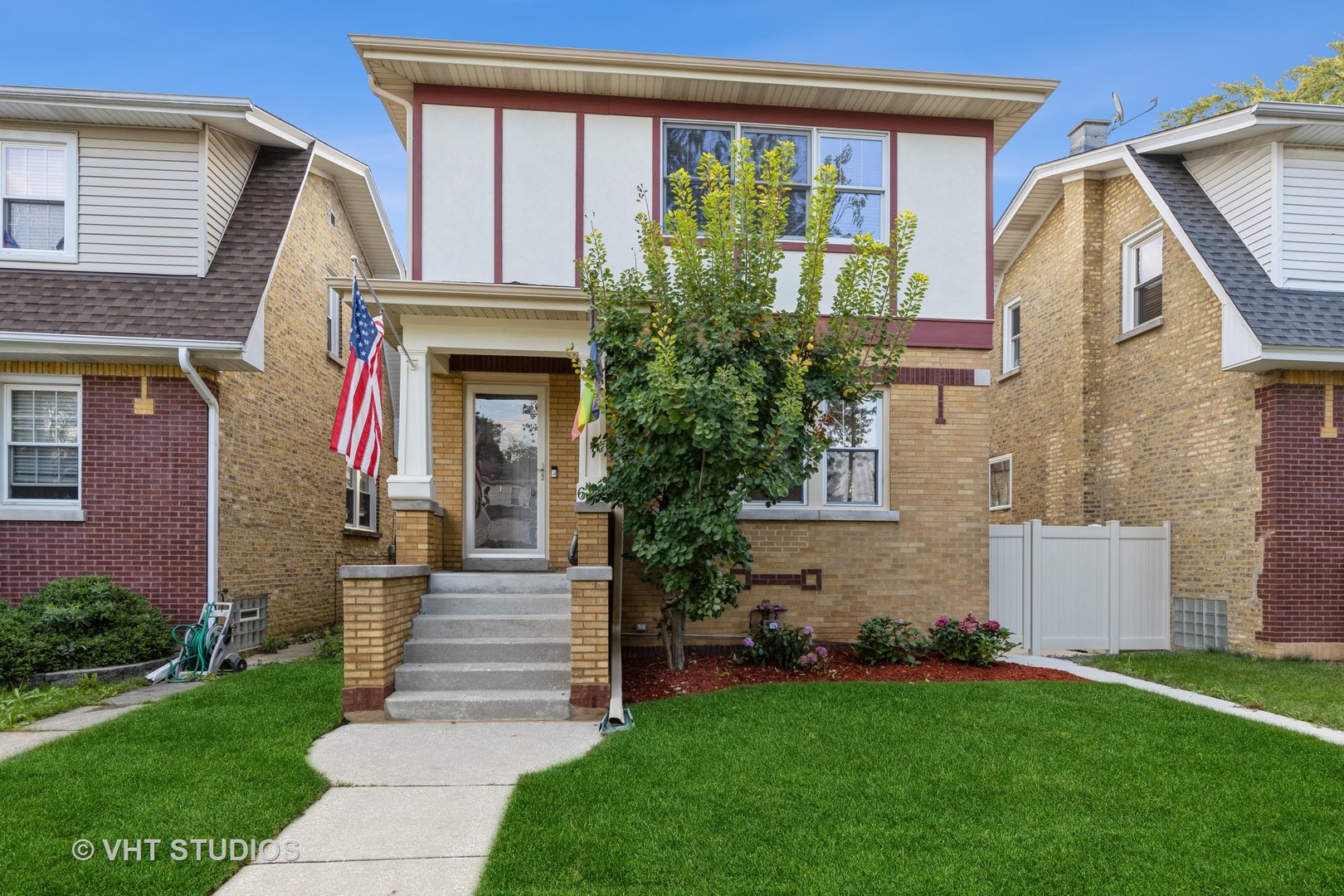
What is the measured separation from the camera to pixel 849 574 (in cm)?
952

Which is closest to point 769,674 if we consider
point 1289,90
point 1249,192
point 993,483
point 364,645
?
point 364,645

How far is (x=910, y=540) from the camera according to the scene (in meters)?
9.62

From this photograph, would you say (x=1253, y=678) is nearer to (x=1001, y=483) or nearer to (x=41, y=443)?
(x=1001, y=483)

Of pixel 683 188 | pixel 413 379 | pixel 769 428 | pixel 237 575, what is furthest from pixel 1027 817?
pixel 237 575

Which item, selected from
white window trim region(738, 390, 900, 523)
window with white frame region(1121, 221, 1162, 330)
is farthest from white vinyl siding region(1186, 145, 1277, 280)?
white window trim region(738, 390, 900, 523)

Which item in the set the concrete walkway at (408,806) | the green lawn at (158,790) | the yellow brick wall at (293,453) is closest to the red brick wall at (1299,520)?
the concrete walkway at (408,806)

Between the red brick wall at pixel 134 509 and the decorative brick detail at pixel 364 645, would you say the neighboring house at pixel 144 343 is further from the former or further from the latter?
the decorative brick detail at pixel 364 645

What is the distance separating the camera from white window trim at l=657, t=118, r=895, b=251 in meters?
9.65

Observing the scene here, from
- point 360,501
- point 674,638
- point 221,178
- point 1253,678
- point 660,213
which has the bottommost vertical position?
point 1253,678

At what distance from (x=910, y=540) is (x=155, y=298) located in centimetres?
928

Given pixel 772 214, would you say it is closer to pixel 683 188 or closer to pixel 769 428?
pixel 683 188

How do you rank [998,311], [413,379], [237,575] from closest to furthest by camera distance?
[413,379]
[237,575]
[998,311]

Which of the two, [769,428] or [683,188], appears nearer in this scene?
[769,428]

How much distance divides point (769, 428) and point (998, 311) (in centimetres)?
1090
